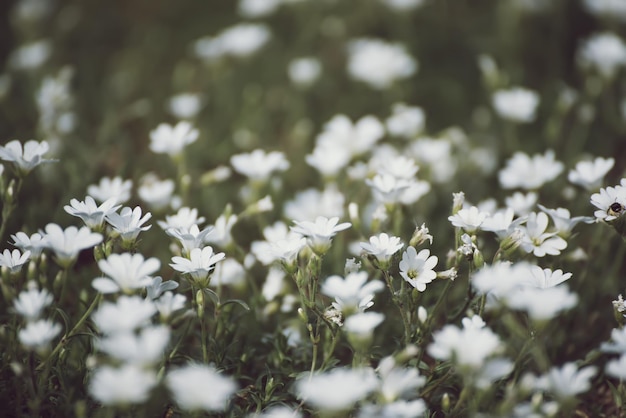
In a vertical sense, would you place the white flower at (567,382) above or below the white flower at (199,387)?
below

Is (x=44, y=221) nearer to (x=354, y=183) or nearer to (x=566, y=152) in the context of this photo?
(x=354, y=183)

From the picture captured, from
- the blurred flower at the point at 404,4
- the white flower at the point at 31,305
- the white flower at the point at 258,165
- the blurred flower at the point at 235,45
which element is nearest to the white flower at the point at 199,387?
the white flower at the point at 31,305

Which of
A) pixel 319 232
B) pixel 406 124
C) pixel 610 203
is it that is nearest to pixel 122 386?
pixel 319 232

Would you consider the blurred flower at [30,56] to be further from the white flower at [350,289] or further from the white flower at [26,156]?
the white flower at [350,289]

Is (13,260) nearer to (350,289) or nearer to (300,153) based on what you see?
(350,289)

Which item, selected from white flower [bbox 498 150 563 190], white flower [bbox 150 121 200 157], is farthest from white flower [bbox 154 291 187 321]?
white flower [bbox 498 150 563 190]
